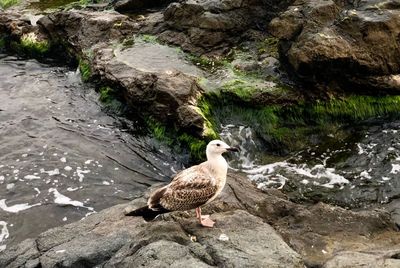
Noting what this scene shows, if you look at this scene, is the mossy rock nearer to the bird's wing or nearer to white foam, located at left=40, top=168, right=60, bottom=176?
white foam, located at left=40, top=168, right=60, bottom=176

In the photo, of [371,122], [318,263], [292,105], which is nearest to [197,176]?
[318,263]

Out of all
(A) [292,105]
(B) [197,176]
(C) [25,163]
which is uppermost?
(B) [197,176]

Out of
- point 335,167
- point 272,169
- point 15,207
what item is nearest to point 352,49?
point 335,167

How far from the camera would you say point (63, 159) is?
38.2ft

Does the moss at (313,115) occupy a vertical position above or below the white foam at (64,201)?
above

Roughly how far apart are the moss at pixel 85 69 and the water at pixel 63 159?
30 cm

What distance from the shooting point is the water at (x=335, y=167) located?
33.2ft

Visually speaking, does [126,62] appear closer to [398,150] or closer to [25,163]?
[25,163]

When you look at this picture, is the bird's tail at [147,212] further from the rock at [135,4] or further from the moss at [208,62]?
the rock at [135,4]

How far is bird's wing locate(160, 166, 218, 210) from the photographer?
22.5 ft

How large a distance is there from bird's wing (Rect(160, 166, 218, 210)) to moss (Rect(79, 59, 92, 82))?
9.04 meters

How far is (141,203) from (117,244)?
1.61m

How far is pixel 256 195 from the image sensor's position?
344 inches

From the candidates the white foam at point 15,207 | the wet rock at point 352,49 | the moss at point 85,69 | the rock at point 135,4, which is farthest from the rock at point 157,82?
the rock at point 135,4
